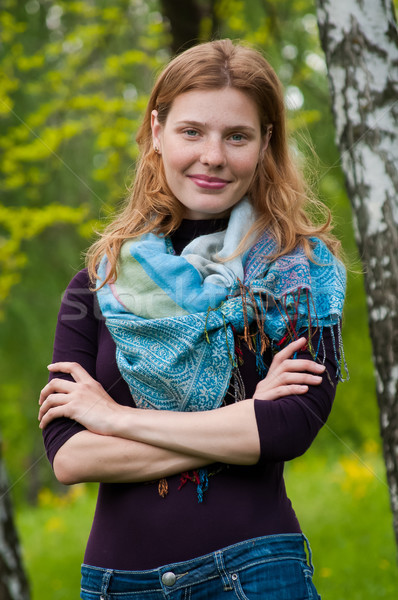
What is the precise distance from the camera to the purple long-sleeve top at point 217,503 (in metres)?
1.73

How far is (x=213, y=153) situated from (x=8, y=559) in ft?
7.98

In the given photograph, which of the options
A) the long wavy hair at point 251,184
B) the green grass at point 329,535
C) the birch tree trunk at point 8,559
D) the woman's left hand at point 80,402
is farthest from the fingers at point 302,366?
the green grass at point 329,535

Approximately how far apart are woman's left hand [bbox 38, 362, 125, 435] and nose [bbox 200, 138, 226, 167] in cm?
70

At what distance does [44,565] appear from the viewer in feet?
18.1

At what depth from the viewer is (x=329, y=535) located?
16.2ft

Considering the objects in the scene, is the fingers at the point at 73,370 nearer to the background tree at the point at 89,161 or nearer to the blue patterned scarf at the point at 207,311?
the blue patterned scarf at the point at 207,311

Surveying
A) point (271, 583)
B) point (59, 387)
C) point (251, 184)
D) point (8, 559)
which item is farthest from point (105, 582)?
point (8, 559)

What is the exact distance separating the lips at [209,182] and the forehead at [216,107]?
0.52ft

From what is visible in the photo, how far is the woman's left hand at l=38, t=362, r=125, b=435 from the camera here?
1851mm

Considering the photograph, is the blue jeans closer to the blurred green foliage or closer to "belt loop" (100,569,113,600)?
"belt loop" (100,569,113,600)

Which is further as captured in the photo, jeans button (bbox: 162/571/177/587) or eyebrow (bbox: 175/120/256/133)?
eyebrow (bbox: 175/120/256/133)

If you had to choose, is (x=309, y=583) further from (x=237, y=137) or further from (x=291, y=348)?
(x=237, y=137)

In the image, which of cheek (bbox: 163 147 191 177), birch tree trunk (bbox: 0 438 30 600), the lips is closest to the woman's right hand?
the lips

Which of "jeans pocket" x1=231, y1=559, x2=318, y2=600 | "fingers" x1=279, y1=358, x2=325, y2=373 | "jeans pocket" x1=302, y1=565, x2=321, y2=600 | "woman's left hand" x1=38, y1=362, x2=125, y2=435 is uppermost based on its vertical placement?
"fingers" x1=279, y1=358, x2=325, y2=373
